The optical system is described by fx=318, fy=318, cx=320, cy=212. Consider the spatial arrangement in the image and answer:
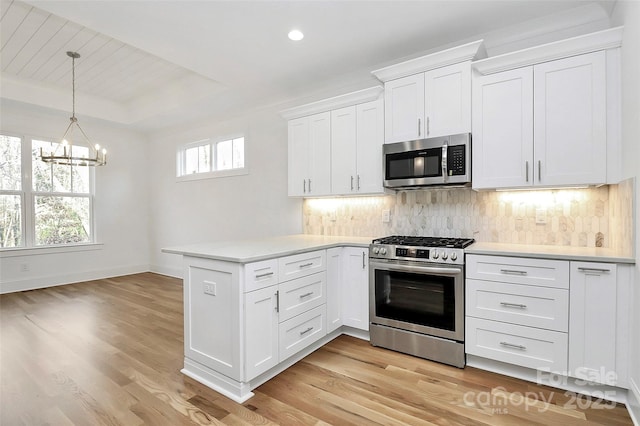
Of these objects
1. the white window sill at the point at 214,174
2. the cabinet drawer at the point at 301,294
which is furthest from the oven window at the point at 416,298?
the white window sill at the point at 214,174

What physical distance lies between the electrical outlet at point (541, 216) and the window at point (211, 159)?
379cm

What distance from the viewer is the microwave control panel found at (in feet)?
8.91

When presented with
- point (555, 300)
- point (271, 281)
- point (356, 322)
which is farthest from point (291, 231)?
point (555, 300)

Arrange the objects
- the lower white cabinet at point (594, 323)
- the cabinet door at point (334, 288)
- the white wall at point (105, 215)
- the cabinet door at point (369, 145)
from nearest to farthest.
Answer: the lower white cabinet at point (594, 323), the cabinet door at point (334, 288), the cabinet door at point (369, 145), the white wall at point (105, 215)

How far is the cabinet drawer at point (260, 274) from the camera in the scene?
216 centimetres

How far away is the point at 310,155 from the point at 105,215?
466 centimetres

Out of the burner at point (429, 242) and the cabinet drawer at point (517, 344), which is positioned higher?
the burner at point (429, 242)

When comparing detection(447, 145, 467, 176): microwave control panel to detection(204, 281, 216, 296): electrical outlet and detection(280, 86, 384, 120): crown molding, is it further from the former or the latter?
detection(204, 281, 216, 296): electrical outlet

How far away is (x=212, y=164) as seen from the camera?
5.50 metres

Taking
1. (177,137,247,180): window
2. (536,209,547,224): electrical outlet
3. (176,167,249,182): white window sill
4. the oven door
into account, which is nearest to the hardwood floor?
the oven door

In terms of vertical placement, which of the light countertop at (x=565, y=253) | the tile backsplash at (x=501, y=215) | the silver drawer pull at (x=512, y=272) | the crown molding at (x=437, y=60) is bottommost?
the silver drawer pull at (x=512, y=272)

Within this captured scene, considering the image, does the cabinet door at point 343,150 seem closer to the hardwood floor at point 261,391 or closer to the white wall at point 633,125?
the hardwood floor at point 261,391

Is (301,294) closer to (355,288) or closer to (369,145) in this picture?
(355,288)

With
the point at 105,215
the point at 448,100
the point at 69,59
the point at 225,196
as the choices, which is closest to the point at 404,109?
the point at 448,100
